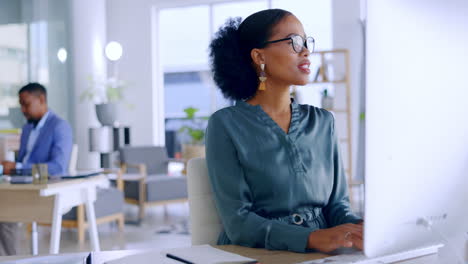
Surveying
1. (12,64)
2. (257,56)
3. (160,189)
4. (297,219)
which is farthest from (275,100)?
(12,64)

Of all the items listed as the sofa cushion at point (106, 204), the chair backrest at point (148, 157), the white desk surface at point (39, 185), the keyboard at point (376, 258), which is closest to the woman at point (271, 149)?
the keyboard at point (376, 258)

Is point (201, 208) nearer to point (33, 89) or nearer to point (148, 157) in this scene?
point (33, 89)

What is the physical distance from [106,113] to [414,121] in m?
6.72

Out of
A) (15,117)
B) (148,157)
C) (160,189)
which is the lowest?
(160,189)

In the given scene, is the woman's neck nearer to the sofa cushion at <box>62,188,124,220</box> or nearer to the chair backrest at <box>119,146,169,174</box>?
the sofa cushion at <box>62,188,124,220</box>

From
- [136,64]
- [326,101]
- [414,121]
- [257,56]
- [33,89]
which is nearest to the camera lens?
[414,121]

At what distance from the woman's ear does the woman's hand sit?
1.82 ft

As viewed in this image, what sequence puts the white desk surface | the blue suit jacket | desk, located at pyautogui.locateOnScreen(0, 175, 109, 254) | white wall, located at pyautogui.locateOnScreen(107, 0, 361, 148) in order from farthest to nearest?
white wall, located at pyautogui.locateOnScreen(107, 0, 361, 148), the blue suit jacket, desk, located at pyautogui.locateOnScreen(0, 175, 109, 254), the white desk surface

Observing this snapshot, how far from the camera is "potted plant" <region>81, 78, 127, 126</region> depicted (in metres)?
7.16

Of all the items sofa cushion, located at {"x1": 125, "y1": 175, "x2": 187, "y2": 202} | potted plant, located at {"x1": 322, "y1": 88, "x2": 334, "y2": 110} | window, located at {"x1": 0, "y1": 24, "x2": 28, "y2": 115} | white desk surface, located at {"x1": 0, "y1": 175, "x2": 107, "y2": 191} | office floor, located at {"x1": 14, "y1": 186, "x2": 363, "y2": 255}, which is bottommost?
office floor, located at {"x1": 14, "y1": 186, "x2": 363, "y2": 255}

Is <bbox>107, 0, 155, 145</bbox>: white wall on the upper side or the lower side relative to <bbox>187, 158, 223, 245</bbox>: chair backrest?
upper

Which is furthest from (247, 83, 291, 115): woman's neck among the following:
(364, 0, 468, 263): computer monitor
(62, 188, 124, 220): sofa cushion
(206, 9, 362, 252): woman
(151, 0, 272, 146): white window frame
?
(151, 0, 272, 146): white window frame

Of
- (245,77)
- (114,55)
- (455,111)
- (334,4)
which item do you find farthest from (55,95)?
(455,111)

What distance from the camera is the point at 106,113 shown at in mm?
7160
